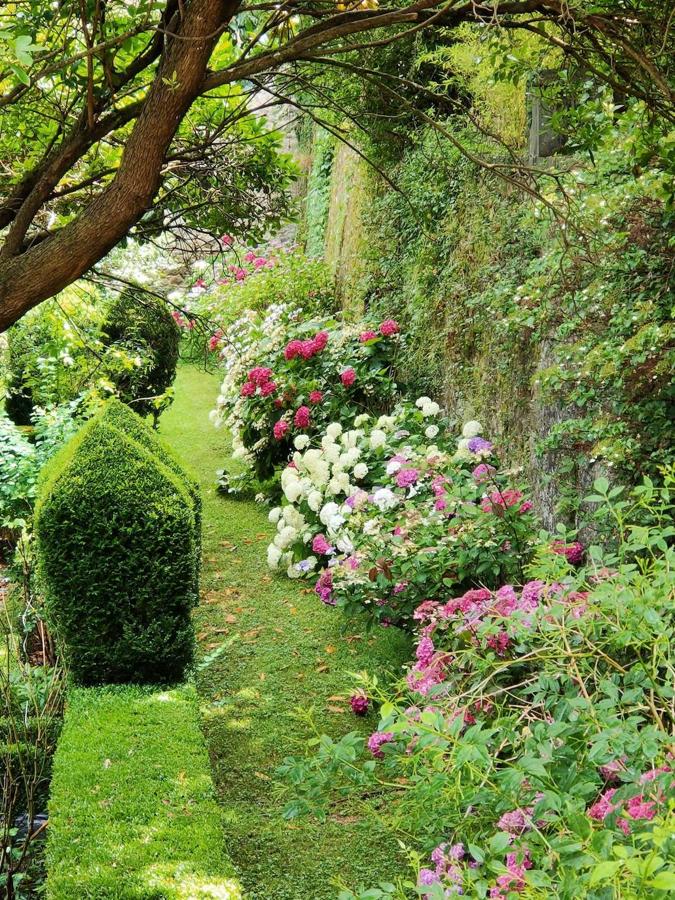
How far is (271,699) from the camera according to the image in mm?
4730

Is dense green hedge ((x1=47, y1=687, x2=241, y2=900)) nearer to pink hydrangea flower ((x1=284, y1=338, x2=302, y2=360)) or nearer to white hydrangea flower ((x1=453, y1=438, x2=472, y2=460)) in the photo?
white hydrangea flower ((x1=453, y1=438, x2=472, y2=460))

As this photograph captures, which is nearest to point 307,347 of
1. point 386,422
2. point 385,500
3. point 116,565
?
point 386,422

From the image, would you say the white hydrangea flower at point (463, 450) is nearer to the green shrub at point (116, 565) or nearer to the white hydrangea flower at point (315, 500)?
the white hydrangea flower at point (315, 500)

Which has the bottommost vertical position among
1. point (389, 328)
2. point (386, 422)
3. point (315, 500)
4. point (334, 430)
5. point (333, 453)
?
point (315, 500)

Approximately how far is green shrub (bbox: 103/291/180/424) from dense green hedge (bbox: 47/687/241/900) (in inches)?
200

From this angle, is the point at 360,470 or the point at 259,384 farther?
the point at 259,384

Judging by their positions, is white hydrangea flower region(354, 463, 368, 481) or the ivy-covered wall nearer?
the ivy-covered wall

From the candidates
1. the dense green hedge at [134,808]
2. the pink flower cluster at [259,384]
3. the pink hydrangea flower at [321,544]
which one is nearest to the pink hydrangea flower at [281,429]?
the pink flower cluster at [259,384]

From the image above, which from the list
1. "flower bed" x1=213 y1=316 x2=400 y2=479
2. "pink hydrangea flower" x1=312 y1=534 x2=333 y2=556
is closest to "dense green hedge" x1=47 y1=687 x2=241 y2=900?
"pink hydrangea flower" x1=312 y1=534 x2=333 y2=556

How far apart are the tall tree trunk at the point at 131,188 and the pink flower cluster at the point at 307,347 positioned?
544 centimetres

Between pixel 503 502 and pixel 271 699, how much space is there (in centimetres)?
164

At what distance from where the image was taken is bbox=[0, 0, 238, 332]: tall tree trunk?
2395 millimetres

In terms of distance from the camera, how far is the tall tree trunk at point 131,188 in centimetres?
239

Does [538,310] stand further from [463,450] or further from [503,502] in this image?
[463,450]
